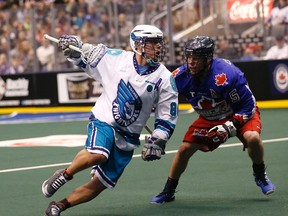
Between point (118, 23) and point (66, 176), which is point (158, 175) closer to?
point (66, 176)

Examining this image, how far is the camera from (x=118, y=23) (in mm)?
20062

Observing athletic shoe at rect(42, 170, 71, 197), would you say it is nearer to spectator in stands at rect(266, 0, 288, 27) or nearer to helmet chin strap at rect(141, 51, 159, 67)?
helmet chin strap at rect(141, 51, 159, 67)

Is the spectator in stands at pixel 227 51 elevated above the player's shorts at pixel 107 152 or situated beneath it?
situated beneath

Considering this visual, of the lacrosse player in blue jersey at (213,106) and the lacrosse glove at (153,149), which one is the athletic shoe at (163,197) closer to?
the lacrosse player in blue jersey at (213,106)

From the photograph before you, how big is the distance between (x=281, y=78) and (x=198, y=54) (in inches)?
406

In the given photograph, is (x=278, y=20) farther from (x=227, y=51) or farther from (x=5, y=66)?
(x=5, y=66)

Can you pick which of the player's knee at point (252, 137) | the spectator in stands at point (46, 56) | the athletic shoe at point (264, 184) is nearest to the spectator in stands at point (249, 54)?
the spectator in stands at point (46, 56)

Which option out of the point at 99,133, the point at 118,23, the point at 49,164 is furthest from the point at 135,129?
the point at 118,23

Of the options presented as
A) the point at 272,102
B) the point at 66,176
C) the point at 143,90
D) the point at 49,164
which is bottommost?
the point at 272,102

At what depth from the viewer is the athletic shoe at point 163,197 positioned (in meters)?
8.00

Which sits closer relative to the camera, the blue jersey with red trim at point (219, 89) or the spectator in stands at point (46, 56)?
the blue jersey with red trim at point (219, 89)

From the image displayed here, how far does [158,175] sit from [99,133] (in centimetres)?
258

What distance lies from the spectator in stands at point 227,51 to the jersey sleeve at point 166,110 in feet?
37.4

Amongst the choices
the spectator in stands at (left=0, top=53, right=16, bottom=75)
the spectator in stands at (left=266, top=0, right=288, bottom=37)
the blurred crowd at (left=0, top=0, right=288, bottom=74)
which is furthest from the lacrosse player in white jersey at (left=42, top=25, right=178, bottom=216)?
the spectator in stands at (left=0, top=53, right=16, bottom=75)
